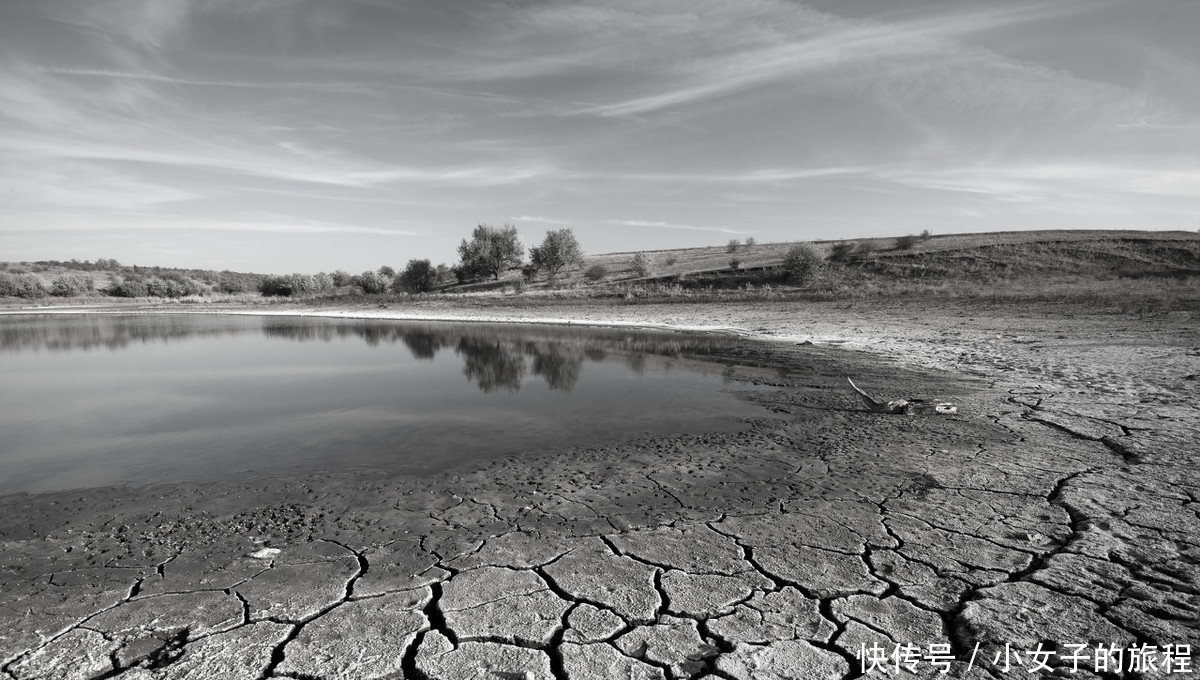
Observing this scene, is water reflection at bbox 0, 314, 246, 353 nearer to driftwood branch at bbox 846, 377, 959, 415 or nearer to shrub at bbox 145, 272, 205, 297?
driftwood branch at bbox 846, 377, 959, 415

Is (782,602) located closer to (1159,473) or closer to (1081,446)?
(1159,473)

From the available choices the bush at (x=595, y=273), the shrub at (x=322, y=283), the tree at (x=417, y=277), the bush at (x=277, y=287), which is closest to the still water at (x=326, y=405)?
the bush at (x=595, y=273)

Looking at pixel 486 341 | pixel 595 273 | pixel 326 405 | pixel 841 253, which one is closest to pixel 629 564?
pixel 326 405

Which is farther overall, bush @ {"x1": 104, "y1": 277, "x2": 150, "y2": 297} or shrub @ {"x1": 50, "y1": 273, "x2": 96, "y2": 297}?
bush @ {"x1": 104, "y1": 277, "x2": 150, "y2": 297}

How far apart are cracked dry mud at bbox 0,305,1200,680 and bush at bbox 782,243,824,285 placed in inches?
1265

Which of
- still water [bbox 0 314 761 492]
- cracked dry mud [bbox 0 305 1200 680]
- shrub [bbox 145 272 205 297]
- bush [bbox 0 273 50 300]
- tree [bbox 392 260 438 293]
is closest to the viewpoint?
cracked dry mud [bbox 0 305 1200 680]

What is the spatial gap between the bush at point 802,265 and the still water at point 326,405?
72.6 ft

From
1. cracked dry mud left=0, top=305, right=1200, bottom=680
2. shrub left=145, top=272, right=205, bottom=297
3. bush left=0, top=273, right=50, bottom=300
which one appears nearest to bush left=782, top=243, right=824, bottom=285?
cracked dry mud left=0, top=305, right=1200, bottom=680

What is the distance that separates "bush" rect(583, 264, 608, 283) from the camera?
53925mm

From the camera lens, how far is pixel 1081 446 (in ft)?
20.6

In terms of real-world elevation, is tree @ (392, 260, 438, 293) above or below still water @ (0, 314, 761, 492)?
above

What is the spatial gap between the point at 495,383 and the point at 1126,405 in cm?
1080

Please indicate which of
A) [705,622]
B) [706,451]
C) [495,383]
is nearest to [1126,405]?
[706,451]

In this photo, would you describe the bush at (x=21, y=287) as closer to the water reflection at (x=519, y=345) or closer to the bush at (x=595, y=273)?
the water reflection at (x=519, y=345)
